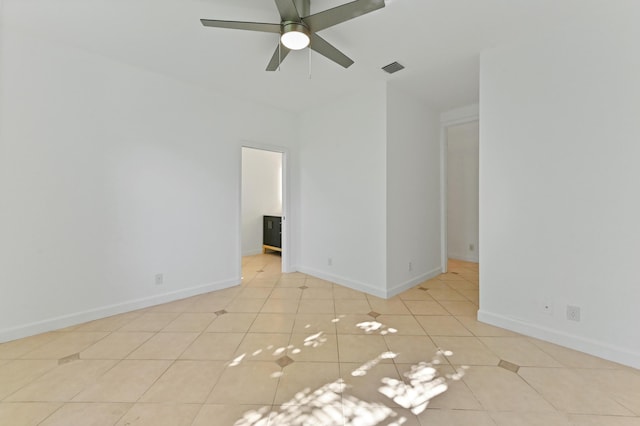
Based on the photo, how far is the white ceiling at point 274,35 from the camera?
197cm

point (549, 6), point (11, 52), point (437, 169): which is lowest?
point (437, 169)

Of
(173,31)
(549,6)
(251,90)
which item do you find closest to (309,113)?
(251,90)

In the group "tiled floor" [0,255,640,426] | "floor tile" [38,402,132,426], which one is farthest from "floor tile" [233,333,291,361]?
"floor tile" [38,402,132,426]

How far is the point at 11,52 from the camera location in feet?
7.30

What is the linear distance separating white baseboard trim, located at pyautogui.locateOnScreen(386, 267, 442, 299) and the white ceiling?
262 cm

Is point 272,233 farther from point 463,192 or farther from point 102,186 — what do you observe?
point 463,192

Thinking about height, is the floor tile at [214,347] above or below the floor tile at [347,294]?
below

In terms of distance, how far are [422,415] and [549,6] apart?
3.02 meters

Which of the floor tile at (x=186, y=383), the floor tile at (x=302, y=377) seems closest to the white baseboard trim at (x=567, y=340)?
the floor tile at (x=302, y=377)

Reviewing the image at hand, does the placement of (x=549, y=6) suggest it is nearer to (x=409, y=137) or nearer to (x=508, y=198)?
(x=508, y=198)

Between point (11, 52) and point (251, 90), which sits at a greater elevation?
point (251, 90)

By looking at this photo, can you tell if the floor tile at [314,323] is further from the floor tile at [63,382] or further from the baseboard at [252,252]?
the baseboard at [252,252]

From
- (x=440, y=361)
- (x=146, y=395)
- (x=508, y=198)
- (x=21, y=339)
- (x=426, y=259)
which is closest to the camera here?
(x=146, y=395)

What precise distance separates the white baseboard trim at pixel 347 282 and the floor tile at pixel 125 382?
2296 mm
